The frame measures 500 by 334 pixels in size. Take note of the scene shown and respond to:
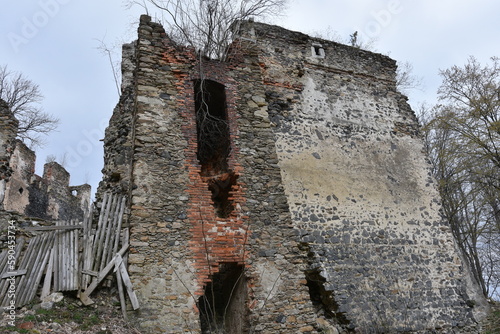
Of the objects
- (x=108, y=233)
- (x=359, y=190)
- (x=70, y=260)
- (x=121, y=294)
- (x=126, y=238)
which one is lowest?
(x=121, y=294)

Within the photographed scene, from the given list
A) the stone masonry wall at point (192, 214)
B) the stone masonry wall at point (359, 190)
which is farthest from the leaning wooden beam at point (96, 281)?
the stone masonry wall at point (359, 190)

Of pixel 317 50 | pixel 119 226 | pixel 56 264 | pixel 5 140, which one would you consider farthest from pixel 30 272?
pixel 317 50

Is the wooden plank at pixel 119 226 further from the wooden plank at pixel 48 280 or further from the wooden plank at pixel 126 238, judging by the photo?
the wooden plank at pixel 48 280

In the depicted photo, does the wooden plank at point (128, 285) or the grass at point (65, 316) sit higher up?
the wooden plank at point (128, 285)

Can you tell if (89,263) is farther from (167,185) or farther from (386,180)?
(386,180)

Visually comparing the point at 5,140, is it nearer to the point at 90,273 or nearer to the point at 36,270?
the point at 36,270

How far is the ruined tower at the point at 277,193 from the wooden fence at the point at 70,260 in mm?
374

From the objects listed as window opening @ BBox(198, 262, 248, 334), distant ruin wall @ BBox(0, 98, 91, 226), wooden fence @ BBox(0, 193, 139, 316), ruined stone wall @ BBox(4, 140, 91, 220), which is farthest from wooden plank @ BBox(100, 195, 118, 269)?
ruined stone wall @ BBox(4, 140, 91, 220)

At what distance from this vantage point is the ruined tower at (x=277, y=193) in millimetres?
Answer: 5289

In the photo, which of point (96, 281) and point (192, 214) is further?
point (192, 214)

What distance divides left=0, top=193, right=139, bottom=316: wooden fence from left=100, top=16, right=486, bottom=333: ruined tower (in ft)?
1.23

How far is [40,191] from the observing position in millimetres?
16375

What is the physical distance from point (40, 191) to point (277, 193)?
1412 cm

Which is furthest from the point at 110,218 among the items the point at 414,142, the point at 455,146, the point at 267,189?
the point at 455,146
